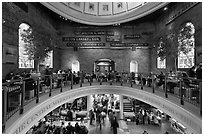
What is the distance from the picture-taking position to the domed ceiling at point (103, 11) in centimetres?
1180

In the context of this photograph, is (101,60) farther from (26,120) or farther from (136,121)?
(26,120)

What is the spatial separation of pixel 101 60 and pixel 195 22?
8730 mm

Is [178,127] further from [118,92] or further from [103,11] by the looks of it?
[103,11]

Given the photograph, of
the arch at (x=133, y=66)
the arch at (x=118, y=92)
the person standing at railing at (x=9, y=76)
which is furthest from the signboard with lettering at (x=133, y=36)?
the person standing at railing at (x=9, y=76)

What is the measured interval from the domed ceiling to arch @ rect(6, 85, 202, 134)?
7558mm

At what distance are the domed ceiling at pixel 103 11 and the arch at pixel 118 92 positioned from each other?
24.8 feet

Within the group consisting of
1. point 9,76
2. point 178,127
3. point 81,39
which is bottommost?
point 178,127

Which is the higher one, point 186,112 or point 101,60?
point 101,60

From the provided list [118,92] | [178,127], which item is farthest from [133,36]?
[178,127]

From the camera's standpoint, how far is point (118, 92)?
8320mm

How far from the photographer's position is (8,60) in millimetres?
6969

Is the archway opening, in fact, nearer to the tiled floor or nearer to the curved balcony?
the tiled floor

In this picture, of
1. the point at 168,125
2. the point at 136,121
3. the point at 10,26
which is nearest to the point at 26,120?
the point at 10,26

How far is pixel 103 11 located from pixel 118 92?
948cm
